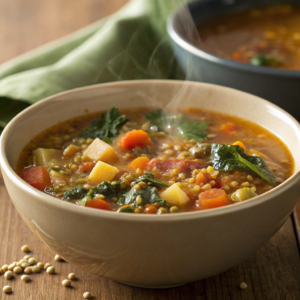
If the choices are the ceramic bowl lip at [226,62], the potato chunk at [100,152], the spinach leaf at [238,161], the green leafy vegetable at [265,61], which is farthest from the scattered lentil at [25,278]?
the green leafy vegetable at [265,61]

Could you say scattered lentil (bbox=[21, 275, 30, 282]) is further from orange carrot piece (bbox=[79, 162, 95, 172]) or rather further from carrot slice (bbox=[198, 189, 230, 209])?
carrot slice (bbox=[198, 189, 230, 209])

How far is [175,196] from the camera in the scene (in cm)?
266

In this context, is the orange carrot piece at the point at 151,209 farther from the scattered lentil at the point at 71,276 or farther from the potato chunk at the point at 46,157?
the potato chunk at the point at 46,157

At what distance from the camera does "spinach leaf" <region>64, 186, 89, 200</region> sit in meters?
2.72

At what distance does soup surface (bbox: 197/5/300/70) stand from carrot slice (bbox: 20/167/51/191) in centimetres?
249

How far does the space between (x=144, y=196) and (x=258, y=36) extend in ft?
10.6

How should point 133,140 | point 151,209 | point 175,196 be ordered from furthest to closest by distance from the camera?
point 133,140
point 175,196
point 151,209

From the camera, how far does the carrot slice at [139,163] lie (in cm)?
303

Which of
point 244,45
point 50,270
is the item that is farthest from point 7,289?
point 244,45

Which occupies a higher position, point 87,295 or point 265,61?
point 265,61

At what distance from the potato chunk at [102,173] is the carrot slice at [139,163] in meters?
0.15

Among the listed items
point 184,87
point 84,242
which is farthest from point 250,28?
point 84,242

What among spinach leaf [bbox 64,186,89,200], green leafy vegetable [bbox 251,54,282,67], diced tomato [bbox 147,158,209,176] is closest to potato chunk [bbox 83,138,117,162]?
diced tomato [bbox 147,158,209,176]

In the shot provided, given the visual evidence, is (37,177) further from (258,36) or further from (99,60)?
(258,36)
